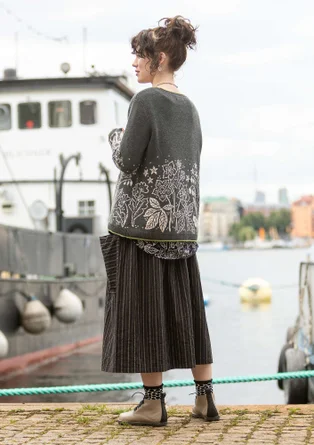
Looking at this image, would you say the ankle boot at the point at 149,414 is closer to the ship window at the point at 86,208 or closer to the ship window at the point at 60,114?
the ship window at the point at 86,208

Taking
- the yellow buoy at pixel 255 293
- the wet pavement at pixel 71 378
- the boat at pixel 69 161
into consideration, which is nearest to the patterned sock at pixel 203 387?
the wet pavement at pixel 71 378

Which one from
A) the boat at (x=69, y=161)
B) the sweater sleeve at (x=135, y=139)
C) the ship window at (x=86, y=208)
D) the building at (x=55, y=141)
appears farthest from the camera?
the ship window at (x=86, y=208)

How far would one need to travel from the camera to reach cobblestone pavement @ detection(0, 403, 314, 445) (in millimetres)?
3744

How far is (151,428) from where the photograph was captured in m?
4.03

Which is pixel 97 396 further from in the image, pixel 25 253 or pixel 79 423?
pixel 79 423

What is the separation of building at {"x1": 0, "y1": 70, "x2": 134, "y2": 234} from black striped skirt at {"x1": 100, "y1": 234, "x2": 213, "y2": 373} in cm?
1693

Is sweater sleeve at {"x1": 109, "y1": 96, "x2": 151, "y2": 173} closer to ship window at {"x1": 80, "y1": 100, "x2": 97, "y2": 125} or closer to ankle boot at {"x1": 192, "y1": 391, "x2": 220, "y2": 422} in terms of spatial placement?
ankle boot at {"x1": 192, "y1": 391, "x2": 220, "y2": 422}

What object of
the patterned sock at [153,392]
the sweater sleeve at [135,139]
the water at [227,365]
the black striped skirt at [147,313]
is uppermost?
the sweater sleeve at [135,139]

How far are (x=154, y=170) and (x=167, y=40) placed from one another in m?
0.57

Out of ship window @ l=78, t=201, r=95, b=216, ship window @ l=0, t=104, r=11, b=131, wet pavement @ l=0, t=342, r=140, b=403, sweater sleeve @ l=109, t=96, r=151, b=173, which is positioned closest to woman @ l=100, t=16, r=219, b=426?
sweater sleeve @ l=109, t=96, r=151, b=173

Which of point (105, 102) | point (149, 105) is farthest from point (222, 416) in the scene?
point (105, 102)

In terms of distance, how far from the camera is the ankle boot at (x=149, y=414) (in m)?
4.06

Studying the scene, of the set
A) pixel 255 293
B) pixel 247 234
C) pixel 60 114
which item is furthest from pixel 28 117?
pixel 247 234

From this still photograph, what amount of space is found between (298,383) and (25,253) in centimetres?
745
